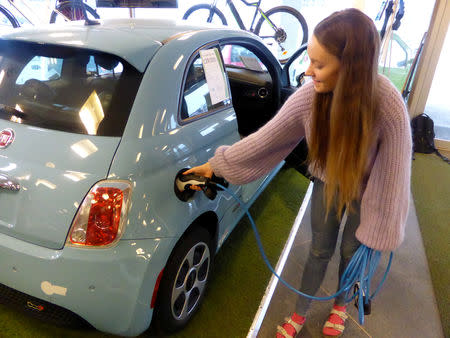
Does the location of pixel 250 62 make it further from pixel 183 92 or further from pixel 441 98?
pixel 441 98

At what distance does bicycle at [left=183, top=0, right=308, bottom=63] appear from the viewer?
519cm

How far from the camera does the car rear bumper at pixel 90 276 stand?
3.64 feet

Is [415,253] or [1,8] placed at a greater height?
[1,8]

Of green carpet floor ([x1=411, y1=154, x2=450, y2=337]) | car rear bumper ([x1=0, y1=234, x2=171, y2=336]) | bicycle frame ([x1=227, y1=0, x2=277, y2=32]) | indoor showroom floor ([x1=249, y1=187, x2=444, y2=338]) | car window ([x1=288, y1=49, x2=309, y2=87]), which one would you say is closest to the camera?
car rear bumper ([x1=0, y1=234, x2=171, y2=336])

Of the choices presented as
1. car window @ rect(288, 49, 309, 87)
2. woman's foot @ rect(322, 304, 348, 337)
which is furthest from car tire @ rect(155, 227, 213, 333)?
car window @ rect(288, 49, 309, 87)

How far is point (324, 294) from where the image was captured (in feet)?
6.51

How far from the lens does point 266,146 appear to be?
49.8 inches

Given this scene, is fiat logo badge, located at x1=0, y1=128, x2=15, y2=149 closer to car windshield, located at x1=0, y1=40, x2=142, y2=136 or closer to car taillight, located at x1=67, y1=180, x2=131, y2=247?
car windshield, located at x1=0, y1=40, x2=142, y2=136

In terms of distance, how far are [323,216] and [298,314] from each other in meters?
0.63

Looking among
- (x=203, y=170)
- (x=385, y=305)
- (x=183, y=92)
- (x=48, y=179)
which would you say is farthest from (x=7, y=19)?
(x=385, y=305)

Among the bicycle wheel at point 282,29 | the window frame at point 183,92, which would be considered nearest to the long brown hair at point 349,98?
the window frame at point 183,92

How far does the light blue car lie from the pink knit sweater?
Result: 0.81 feet

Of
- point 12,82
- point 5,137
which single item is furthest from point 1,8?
point 5,137

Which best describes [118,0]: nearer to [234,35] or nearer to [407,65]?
[234,35]
